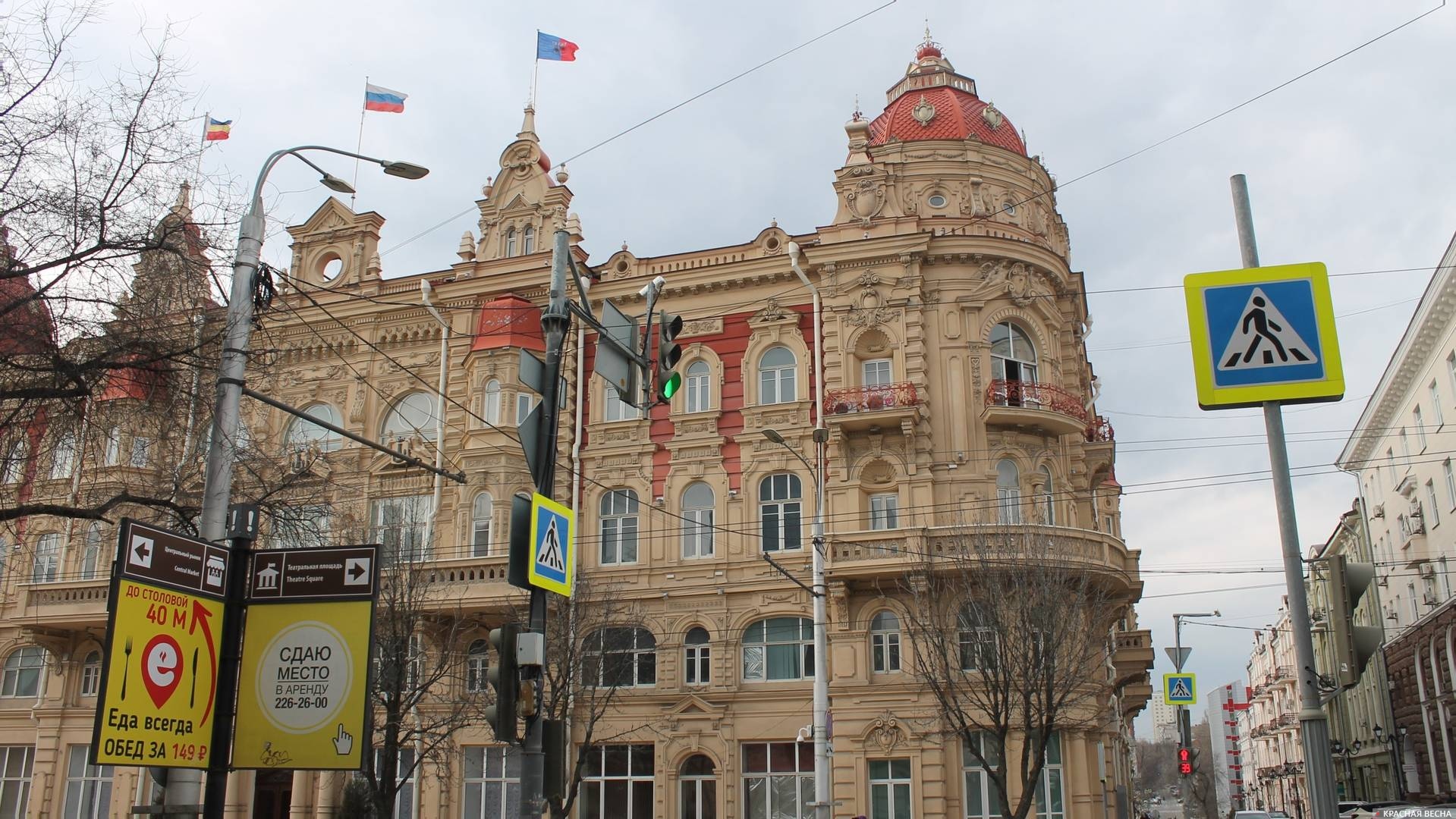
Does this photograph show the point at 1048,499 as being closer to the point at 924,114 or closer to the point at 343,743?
the point at 924,114

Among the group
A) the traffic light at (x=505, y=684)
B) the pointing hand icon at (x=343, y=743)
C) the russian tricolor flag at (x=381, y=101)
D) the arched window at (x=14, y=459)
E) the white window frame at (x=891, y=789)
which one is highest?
the russian tricolor flag at (x=381, y=101)

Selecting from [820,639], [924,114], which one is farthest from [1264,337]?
[924,114]

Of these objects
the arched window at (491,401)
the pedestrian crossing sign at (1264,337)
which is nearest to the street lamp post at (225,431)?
the pedestrian crossing sign at (1264,337)

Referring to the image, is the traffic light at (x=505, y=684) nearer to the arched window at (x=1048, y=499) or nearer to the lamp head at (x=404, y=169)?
the lamp head at (x=404, y=169)

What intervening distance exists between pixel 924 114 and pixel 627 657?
18003 millimetres

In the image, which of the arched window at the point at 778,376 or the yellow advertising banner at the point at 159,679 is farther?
the arched window at the point at 778,376

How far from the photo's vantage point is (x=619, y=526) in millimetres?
34812

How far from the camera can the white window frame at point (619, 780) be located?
3231cm

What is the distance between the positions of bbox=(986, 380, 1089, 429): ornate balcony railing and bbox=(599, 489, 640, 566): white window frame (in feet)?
34.8

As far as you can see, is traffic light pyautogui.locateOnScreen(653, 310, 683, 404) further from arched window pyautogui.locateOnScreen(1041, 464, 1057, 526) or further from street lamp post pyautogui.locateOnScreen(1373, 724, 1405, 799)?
street lamp post pyautogui.locateOnScreen(1373, 724, 1405, 799)

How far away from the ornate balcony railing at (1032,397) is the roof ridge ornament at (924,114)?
27.6 ft

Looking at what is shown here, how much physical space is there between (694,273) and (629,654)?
446 inches

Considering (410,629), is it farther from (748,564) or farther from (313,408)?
(313,408)

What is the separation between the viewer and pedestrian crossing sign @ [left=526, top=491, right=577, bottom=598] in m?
11.6
